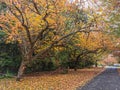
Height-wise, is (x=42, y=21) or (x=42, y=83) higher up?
(x=42, y=21)

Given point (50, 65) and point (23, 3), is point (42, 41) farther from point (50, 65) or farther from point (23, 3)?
point (50, 65)

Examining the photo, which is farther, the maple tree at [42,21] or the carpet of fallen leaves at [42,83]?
the maple tree at [42,21]

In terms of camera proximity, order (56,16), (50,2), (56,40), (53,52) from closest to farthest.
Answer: (50,2) → (56,16) → (56,40) → (53,52)

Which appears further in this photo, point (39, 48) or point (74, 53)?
point (74, 53)

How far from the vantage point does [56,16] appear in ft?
71.6

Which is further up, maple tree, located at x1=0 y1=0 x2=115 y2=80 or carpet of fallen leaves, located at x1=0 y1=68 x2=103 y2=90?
maple tree, located at x1=0 y1=0 x2=115 y2=80

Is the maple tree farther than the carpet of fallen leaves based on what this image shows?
Yes

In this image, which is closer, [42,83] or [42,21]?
[42,83]

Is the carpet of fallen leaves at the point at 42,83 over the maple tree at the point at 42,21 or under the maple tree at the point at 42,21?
under

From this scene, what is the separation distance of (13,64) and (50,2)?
35.2ft

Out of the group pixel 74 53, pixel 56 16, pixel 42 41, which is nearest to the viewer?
pixel 56 16

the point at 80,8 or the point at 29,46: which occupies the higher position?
the point at 80,8

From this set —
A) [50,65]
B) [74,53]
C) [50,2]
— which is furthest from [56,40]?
[74,53]

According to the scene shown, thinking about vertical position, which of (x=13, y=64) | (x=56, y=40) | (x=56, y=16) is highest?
(x=56, y=16)
